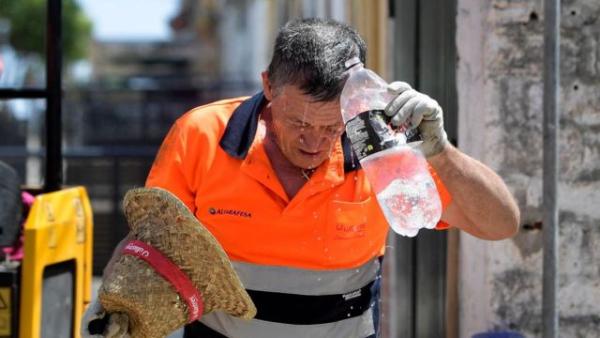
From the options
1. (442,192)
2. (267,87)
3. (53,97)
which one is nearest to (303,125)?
(267,87)

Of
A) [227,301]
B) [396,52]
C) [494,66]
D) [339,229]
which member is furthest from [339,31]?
[396,52]

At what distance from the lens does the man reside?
2451 millimetres

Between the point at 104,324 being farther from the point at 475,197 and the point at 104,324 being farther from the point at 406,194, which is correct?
the point at 475,197

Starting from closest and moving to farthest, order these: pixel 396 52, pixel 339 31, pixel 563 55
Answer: pixel 339 31 < pixel 563 55 < pixel 396 52

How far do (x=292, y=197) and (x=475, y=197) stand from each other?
47 centimetres

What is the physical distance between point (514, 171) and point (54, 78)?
6.25 ft

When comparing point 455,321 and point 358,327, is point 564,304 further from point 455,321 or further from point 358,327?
point 358,327

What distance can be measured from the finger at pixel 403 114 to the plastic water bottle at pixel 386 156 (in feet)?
0.06

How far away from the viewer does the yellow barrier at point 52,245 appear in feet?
12.0

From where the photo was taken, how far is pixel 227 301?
2.32 m

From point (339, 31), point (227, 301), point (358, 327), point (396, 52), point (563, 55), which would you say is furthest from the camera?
point (396, 52)

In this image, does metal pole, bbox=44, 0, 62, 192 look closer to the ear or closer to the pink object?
the pink object

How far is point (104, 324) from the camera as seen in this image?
88.0 inches

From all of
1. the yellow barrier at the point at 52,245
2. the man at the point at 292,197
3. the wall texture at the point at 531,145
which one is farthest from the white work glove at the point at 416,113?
the yellow barrier at the point at 52,245
